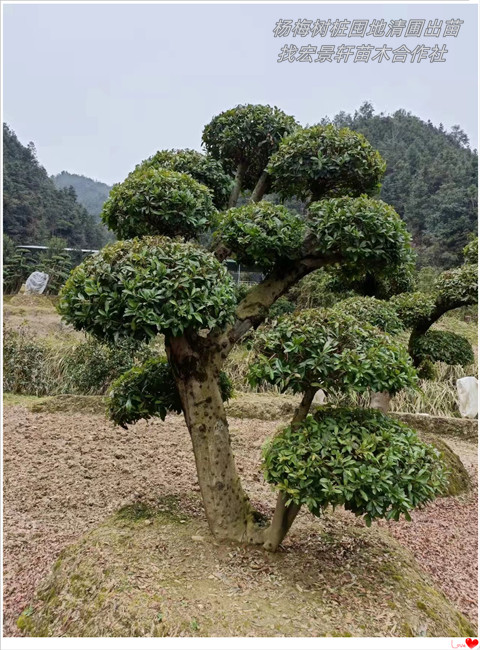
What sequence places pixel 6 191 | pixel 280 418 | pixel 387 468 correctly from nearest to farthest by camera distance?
pixel 387 468 < pixel 280 418 < pixel 6 191

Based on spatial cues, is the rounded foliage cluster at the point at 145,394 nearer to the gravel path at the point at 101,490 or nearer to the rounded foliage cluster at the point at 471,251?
the gravel path at the point at 101,490

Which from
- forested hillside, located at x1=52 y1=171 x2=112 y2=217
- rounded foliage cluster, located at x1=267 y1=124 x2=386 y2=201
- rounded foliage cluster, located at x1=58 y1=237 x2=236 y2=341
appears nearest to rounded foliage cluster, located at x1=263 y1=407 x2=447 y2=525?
rounded foliage cluster, located at x1=58 y1=237 x2=236 y2=341

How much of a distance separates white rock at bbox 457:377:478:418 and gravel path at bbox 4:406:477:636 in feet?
5.27

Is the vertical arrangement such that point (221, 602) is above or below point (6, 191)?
below

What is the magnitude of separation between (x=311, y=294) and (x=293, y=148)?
8.52m

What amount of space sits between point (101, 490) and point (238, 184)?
2297 mm

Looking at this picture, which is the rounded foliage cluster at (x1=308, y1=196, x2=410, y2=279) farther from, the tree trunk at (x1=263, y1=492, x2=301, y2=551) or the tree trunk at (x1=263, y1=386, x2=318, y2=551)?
the tree trunk at (x1=263, y1=492, x2=301, y2=551)

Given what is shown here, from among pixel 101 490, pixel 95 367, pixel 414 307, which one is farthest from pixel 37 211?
pixel 101 490

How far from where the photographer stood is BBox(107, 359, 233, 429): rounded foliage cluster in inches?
106

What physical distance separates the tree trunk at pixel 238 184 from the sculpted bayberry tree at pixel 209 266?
397mm

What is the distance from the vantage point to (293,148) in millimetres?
2617

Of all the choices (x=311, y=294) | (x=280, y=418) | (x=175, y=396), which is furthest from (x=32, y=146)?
(x=175, y=396)

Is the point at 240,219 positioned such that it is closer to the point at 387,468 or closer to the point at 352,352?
the point at 352,352

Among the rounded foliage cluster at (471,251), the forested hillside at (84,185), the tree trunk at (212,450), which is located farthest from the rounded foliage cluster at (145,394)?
the forested hillside at (84,185)
